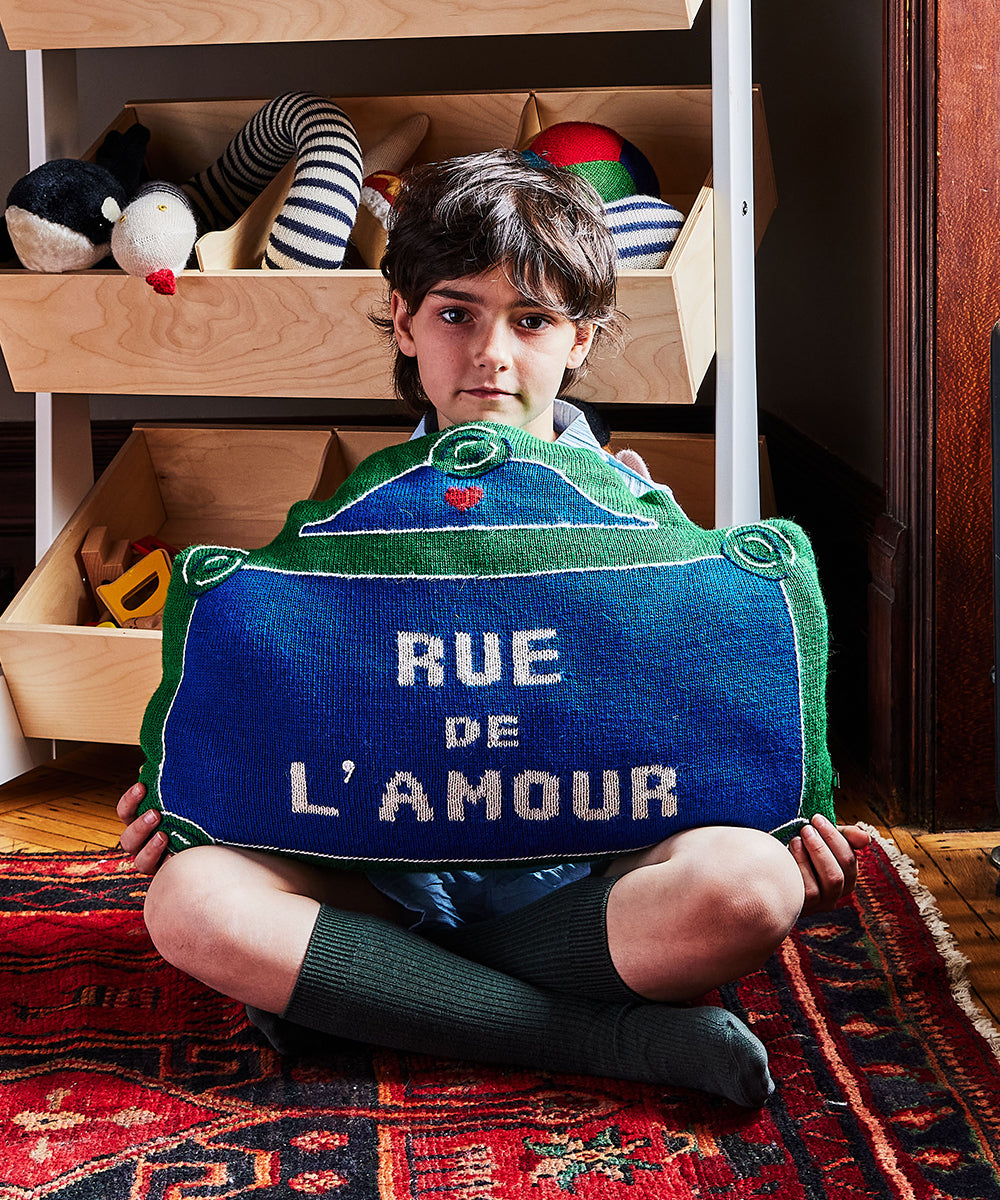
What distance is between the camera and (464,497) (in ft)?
3.05

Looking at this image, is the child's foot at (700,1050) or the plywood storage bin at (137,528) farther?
the plywood storage bin at (137,528)

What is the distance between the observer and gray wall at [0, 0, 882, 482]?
5.94ft

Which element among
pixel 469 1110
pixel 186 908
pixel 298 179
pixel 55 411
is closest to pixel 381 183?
pixel 298 179

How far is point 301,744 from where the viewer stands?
0.89 metres

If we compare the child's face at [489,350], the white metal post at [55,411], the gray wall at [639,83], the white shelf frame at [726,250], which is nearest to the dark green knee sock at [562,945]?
the child's face at [489,350]

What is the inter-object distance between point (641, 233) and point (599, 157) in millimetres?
156

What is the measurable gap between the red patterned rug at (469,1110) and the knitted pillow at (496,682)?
0.53 ft

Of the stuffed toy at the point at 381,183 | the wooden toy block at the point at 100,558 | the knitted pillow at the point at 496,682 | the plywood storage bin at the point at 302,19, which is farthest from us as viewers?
the wooden toy block at the point at 100,558

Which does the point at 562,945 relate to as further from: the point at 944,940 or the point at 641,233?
the point at 641,233

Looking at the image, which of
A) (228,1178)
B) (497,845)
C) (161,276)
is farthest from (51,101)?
(228,1178)

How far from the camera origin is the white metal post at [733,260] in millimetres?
1278

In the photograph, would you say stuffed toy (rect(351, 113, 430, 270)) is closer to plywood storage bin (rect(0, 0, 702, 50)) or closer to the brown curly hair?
plywood storage bin (rect(0, 0, 702, 50))

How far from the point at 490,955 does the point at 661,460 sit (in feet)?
2.56

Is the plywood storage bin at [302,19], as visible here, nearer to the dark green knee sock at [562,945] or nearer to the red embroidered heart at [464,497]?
the red embroidered heart at [464,497]
